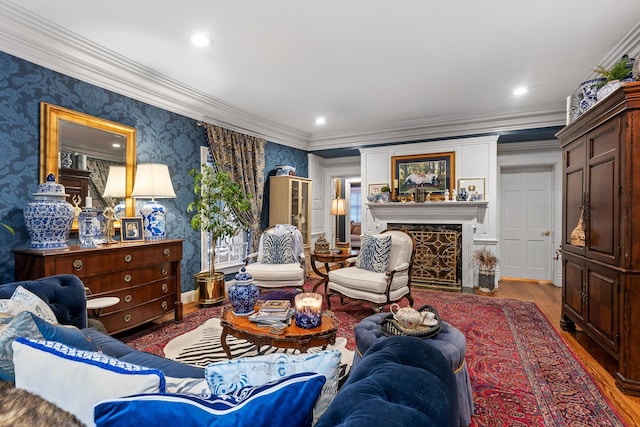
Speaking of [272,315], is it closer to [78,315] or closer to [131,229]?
[78,315]

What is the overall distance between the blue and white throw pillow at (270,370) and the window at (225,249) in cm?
354

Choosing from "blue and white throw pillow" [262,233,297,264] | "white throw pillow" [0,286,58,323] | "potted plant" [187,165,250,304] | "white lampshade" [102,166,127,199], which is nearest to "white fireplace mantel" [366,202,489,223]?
"blue and white throw pillow" [262,233,297,264]

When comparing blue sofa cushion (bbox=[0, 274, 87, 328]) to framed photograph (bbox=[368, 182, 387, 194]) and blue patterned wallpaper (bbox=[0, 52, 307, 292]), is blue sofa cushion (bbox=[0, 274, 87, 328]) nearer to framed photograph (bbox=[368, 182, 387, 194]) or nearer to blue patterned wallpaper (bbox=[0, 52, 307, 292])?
blue patterned wallpaper (bbox=[0, 52, 307, 292])

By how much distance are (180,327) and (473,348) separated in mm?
2775

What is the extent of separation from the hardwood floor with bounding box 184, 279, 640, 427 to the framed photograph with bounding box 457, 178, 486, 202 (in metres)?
1.43

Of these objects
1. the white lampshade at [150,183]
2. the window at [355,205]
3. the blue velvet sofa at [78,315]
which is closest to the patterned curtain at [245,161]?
the white lampshade at [150,183]

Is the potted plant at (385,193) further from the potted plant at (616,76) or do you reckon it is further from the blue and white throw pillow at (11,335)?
the blue and white throw pillow at (11,335)

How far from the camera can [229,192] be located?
13.3 ft

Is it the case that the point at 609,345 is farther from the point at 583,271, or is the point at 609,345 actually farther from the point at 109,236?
the point at 109,236

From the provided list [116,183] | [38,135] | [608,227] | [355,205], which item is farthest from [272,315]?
[355,205]

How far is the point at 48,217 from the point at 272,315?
1848mm

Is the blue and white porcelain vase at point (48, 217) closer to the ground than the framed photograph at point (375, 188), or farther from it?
closer to the ground

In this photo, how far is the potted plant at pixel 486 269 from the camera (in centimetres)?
473

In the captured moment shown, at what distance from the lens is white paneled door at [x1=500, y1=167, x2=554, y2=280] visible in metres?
5.41
